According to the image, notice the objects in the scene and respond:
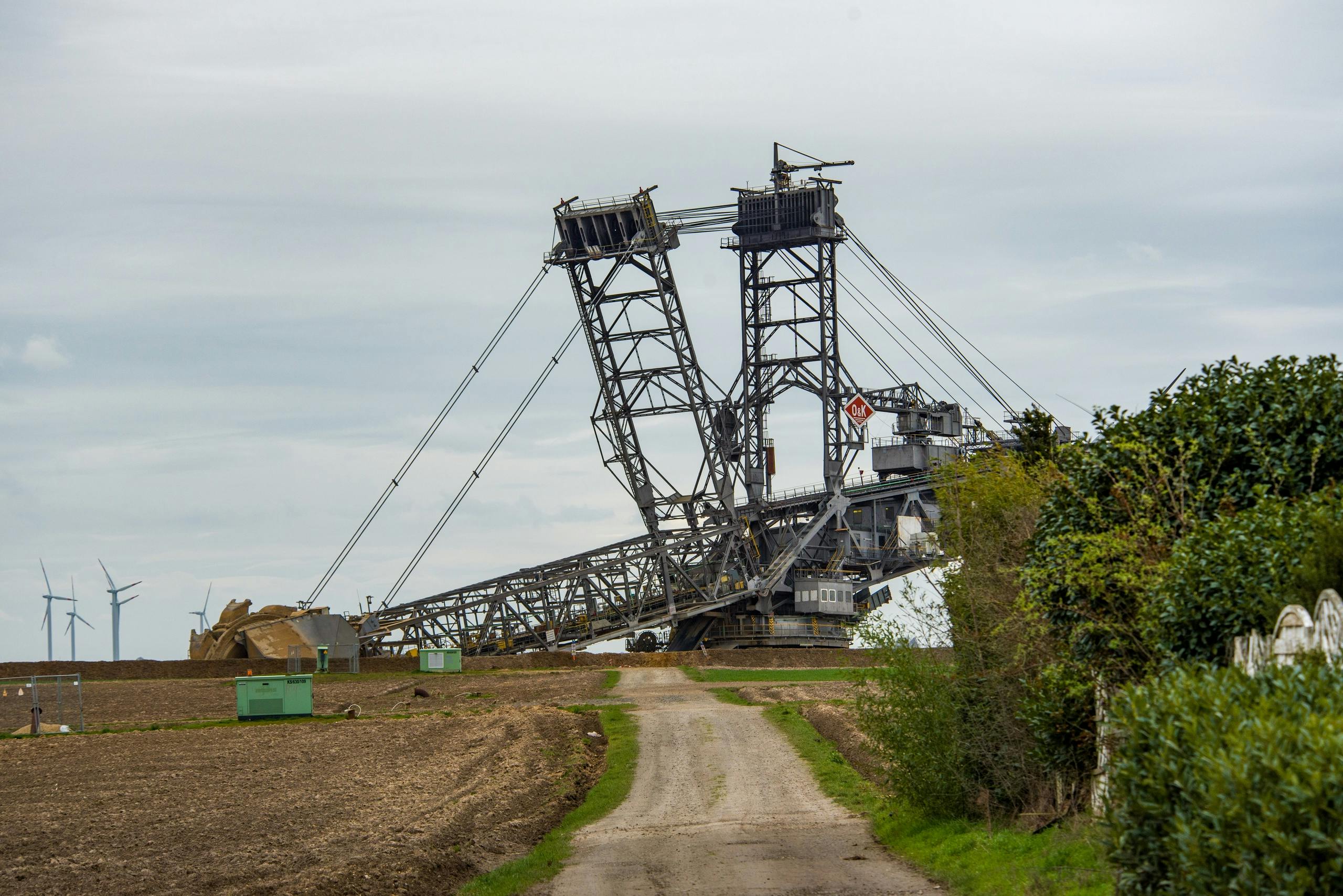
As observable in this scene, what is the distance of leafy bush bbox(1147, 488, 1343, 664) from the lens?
1313cm

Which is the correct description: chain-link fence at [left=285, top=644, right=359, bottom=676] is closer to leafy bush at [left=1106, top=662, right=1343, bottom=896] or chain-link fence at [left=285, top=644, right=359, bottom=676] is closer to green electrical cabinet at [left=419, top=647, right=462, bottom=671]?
green electrical cabinet at [left=419, top=647, right=462, bottom=671]

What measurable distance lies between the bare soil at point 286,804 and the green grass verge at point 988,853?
23.3 feet

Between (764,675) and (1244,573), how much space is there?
5256cm

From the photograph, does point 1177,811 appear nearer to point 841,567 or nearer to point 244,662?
point 244,662

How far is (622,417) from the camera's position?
75.2 meters

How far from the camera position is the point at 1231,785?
963 centimetres

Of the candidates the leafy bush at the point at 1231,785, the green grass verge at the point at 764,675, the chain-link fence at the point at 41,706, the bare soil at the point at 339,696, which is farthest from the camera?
the green grass verge at the point at 764,675

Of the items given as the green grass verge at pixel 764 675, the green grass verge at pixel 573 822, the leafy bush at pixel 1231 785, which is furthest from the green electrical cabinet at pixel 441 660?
the leafy bush at pixel 1231 785

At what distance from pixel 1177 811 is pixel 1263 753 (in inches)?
70.0

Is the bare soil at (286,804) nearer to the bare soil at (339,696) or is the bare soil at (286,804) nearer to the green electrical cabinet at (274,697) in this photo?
the green electrical cabinet at (274,697)

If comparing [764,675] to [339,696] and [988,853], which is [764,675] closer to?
[339,696]

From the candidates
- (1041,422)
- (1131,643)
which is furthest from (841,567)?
(1131,643)

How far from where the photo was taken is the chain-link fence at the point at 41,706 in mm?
46250

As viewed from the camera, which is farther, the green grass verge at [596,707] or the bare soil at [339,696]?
the bare soil at [339,696]
